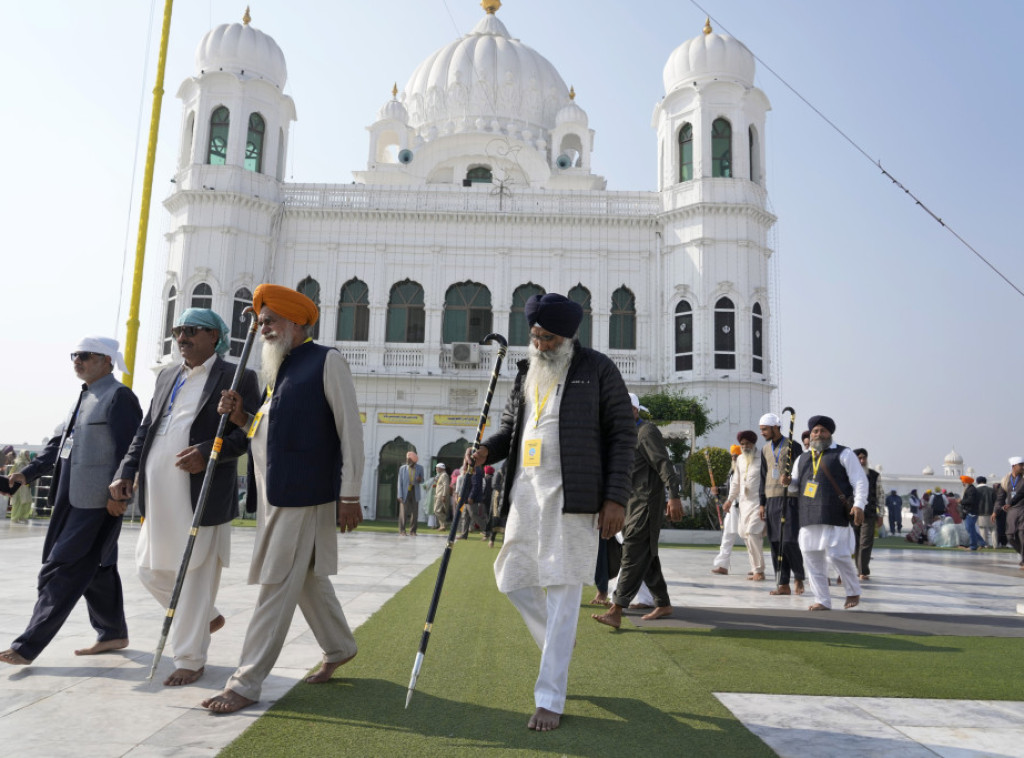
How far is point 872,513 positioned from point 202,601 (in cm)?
928

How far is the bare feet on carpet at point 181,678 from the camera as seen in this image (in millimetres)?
3641

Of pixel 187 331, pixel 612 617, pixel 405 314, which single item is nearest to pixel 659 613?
pixel 612 617

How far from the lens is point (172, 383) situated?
167 inches

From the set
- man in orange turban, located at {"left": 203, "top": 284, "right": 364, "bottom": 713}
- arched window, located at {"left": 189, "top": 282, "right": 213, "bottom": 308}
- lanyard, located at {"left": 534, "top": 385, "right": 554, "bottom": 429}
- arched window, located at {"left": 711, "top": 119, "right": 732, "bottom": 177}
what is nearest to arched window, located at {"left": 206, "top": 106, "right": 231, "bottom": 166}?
arched window, located at {"left": 189, "top": 282, "right": 213, "bottom": 308}

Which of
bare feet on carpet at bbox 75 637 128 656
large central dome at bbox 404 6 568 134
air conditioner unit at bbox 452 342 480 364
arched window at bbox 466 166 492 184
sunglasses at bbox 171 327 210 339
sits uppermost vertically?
large central dome at bbox 404 6 568 134

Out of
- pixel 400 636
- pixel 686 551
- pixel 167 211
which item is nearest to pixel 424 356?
pixel 167 211

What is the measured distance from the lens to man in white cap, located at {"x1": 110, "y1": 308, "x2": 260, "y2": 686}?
3861 millimetres

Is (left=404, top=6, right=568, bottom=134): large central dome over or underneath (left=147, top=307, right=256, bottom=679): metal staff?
over

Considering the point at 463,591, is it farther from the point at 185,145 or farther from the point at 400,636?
the point at 185,145

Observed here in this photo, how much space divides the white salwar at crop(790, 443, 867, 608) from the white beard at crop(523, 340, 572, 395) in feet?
14.3

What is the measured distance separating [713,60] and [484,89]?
10.3 m

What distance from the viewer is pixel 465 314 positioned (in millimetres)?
26484

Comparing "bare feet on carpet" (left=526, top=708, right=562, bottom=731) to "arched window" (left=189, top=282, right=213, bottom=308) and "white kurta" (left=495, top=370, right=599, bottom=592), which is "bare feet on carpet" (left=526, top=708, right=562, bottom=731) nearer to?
"white kurta" (left=495, top=370, right=599, bottom=592)

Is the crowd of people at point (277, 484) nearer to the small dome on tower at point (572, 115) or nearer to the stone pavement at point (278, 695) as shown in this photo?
the stone pavement at point (278, 695)
